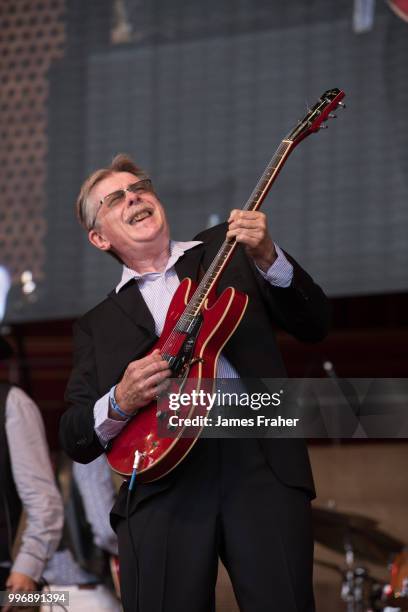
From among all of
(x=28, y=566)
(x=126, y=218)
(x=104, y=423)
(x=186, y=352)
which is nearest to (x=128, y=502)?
(x=104, y=423)

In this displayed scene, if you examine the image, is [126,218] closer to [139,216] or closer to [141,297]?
[139,216]

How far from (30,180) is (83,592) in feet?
6.18

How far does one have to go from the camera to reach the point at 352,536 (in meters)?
3.63

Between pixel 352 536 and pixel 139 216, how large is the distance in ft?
6.07

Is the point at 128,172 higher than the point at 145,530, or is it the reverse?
the point at 128,172

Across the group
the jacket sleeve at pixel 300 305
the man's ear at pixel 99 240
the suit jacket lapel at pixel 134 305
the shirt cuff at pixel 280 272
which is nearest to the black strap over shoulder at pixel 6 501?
the man's ear at pixel 99 240

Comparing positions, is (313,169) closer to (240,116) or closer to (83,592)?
(240,116)

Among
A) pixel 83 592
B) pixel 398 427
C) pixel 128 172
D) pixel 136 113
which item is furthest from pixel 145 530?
pixel 136 113

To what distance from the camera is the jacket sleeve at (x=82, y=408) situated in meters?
2.00

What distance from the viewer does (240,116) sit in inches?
176

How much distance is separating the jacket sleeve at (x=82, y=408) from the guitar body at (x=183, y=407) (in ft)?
0.20

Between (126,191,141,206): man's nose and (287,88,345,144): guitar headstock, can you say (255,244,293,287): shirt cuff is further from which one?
(126,191,141,206): man's nose

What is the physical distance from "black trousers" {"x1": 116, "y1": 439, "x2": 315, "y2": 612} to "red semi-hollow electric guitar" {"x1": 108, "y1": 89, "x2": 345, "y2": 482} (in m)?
0.08

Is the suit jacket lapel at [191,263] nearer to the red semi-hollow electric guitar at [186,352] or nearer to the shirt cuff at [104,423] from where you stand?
the red semi-hollow electric guitar at [186,352]
